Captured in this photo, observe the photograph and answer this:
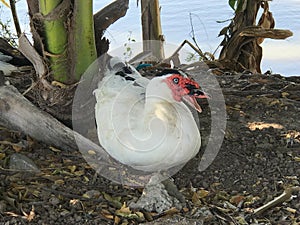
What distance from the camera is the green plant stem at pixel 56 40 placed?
1116 millimetres

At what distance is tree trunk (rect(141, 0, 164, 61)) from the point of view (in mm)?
1682

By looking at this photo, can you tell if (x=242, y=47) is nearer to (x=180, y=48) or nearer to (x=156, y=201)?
(x=180, y=48)

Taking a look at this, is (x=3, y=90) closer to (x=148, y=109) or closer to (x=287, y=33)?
(x=148, y=109)

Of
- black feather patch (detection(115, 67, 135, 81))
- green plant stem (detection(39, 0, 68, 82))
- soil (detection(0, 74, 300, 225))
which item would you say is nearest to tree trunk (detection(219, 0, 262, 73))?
soil (detection(0, 74, 300, 225))

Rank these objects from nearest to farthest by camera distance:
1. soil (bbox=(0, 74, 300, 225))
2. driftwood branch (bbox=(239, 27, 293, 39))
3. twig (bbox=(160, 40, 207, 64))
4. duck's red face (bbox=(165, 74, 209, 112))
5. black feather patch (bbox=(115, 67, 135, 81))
→ soil (bbox=(0, 74, 300, 225)) < duck's red face (bbox=(165, 74, 209, 112)) < black feather patch (bbox=(115, 67, 135, 81)) < driftwood branch (bbox=(239, 27, 293, 39)) < twig (bbox=(160, 40, 207, 64))

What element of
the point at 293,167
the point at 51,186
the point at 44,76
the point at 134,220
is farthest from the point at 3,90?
the point at 293,167

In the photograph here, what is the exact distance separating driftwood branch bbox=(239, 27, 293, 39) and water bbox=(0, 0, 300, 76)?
13 centimetres

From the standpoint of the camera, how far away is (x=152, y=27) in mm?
1696

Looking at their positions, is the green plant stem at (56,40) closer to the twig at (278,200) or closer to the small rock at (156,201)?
the small rock at (156,201)

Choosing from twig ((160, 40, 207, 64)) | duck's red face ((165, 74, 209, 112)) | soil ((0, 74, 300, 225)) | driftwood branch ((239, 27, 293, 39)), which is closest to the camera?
soil ((0, 74, 300, 225))

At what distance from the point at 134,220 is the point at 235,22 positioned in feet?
2.94

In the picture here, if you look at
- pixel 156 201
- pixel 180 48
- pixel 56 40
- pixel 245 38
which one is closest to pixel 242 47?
pixel 245 38

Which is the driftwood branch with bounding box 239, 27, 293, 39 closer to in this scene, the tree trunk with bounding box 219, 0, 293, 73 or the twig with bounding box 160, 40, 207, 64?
the tree trunk with bounding box 219, 0, 293, 73

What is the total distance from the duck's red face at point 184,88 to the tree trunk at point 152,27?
0.63m
